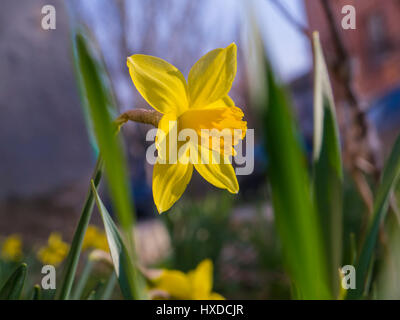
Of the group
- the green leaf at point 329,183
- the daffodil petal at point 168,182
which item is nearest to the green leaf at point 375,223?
the green leaf at point 329,183

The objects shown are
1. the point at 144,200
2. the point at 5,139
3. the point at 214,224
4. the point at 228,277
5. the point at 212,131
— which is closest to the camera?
the point at 212,131

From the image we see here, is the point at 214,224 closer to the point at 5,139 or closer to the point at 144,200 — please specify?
the point at 5,139

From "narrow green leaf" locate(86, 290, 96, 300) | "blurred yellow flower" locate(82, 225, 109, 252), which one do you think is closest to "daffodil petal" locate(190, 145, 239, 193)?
"narrow green leaf" locate(86, 290, 96, 300)

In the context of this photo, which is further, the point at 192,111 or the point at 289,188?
the point at 192,111

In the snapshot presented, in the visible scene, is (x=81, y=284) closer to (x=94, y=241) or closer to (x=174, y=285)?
(x=174, y=285)

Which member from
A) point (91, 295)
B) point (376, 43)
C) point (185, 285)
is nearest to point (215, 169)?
point (91, 295)

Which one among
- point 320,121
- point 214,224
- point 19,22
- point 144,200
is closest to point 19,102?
Answer: point 19,22

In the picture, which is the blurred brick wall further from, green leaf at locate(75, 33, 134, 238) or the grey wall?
green leaf at locate(75, 33, 134, 238)
